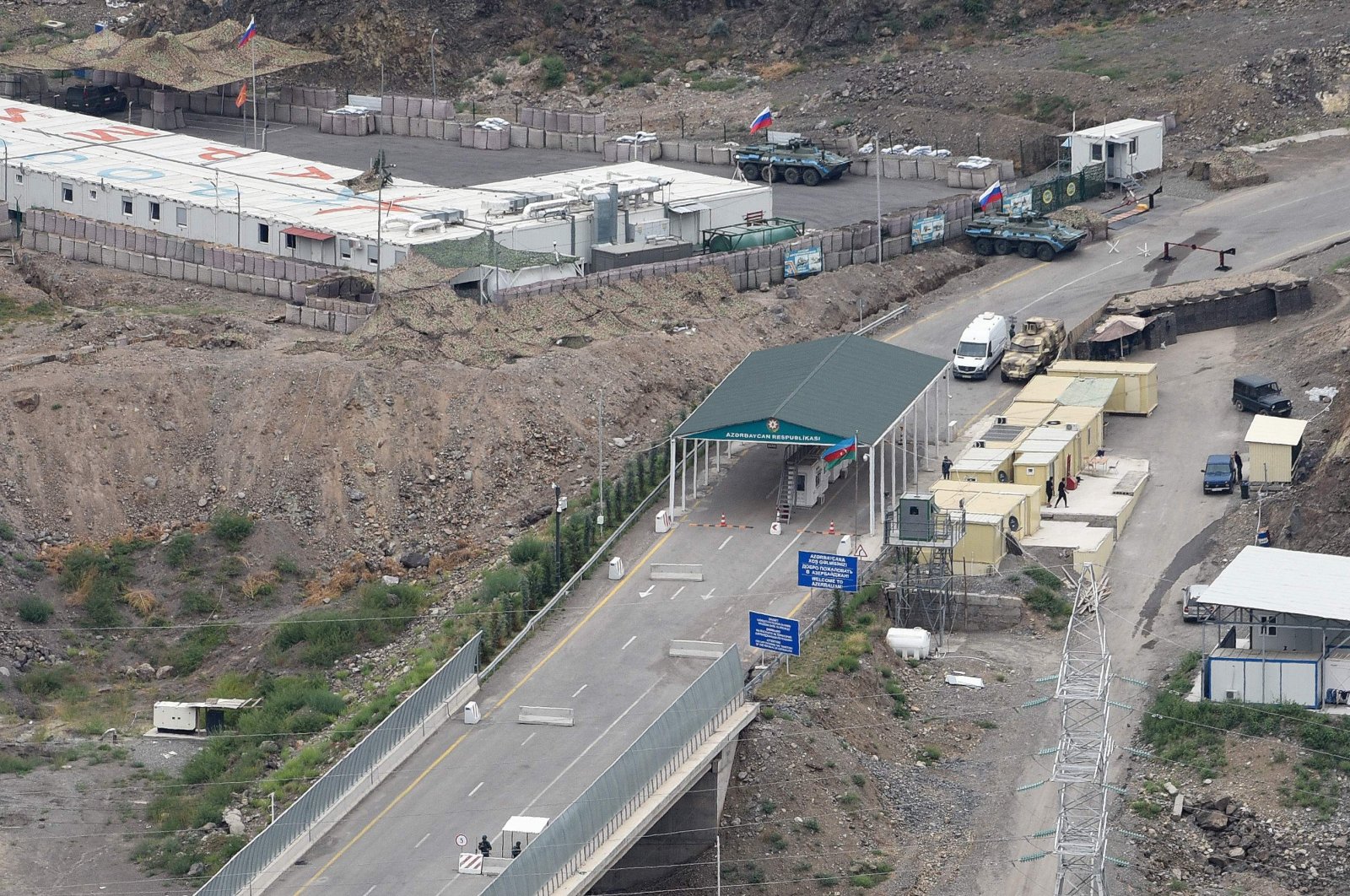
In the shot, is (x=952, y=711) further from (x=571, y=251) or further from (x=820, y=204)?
(x=820, y=204)

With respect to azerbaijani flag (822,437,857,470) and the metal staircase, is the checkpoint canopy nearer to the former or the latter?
azerbaijani flag (822,437,857,470)

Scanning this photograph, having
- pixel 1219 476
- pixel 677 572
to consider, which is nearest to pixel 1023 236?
pixel 1219 476

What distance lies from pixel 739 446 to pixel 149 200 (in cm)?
3278

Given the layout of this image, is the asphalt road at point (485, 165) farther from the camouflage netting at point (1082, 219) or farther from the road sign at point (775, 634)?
the road sign at point (775, 634)

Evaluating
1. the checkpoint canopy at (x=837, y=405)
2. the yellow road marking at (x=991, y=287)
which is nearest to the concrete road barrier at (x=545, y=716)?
the checkpoint canopy at (x=837, y=405)

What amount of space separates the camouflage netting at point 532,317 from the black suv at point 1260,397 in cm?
1907

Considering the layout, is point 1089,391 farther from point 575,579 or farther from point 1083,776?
point 1083,776

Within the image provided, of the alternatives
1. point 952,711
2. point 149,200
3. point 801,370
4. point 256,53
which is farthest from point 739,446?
point 256,53

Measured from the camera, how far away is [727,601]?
7650 centimetres

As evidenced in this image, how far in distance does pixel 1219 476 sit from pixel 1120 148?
33.1 metres

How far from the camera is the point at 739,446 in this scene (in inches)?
3462

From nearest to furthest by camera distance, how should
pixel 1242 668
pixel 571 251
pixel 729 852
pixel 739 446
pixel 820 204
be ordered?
pixel 729 852
pixel 1242 668
pixel 739 446
pixel 571 251
pixel 820 204

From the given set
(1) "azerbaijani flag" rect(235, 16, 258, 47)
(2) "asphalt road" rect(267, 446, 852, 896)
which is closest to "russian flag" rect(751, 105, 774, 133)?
(1) "azerbaijani flag" rect(235, 16, 258, 47)

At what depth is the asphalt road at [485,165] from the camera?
113 metres
